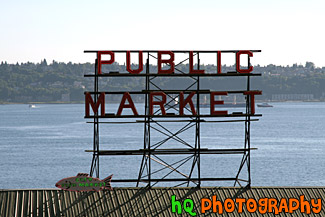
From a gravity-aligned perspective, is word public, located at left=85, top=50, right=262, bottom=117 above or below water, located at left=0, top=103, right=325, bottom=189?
above

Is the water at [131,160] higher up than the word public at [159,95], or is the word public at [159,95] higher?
the word public at [159,95]

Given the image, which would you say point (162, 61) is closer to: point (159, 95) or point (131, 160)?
point (159, 95)

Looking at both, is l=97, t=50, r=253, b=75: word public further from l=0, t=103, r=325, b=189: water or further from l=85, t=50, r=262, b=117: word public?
l=0, t=103, r=325, b=189: water

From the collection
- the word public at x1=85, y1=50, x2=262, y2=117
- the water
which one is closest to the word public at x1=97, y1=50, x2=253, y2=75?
the word public at x1=85, y1=50, x2=262, y2=117

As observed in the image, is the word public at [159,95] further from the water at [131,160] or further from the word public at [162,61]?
the water at [131,160]

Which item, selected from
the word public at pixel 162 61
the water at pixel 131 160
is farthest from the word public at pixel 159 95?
the water at pixel 131 160

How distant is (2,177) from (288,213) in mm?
84573

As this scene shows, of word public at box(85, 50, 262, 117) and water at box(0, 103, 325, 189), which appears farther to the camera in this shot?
water at box(0, 103, 325, 189)

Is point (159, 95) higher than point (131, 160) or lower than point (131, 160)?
higher

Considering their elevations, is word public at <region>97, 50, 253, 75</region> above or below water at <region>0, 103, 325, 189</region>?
above

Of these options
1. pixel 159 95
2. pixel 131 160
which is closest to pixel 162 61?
pixel 159 95

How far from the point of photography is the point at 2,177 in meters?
122

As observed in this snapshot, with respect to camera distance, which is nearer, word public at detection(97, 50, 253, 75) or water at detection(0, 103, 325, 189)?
word public at detection(97, 50, 253, 75)

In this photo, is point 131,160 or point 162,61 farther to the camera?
point 131,160
